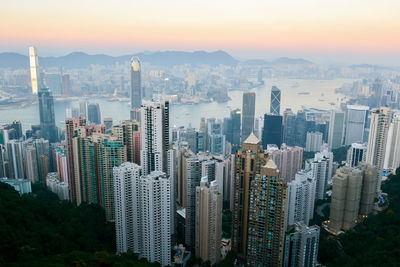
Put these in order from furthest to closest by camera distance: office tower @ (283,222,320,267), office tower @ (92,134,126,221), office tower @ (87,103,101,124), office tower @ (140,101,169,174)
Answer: office tower @ (87,103,101,124) → office tower @ (92,134,126,221) → office tower @ (140,101,169,174) → office tower @ (283,222,320,267)

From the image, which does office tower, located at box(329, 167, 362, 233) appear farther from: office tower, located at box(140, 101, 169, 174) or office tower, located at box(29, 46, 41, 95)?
office tower, located at box(29, 46, 41, 95)

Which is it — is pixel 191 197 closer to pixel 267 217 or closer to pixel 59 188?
pixel 267 217

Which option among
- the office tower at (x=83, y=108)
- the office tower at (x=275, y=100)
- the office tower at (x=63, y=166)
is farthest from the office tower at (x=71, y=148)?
the office tower at (x=275, y=100)

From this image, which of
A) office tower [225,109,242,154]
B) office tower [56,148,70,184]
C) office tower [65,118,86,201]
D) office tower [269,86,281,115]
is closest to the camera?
office tower [65,118,86,201]

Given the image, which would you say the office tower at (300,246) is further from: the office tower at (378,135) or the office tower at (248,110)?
the office tower at (248,110)

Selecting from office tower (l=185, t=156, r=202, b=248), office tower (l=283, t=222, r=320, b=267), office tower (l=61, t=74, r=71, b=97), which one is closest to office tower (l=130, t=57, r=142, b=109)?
office tower (l=61, t=74, r=71, b=97)

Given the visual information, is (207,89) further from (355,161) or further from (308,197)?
(308,197)

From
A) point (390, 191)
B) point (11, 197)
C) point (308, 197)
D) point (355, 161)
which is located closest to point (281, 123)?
point (355, 161)
